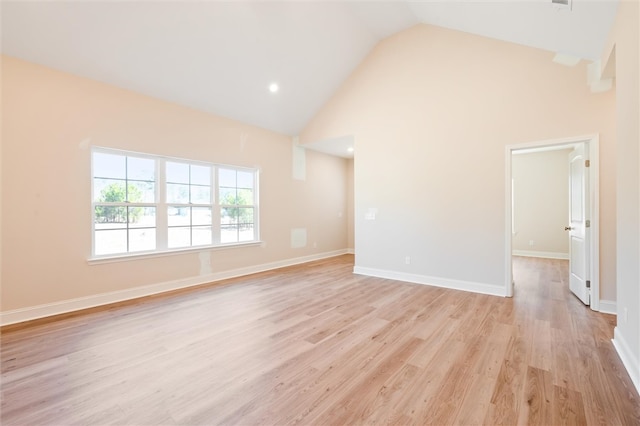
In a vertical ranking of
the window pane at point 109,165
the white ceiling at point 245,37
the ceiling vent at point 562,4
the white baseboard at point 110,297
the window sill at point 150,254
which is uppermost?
the white ceiling at point 245,37

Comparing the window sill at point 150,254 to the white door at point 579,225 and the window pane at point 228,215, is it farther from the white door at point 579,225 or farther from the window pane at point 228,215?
the white door at point 579,225

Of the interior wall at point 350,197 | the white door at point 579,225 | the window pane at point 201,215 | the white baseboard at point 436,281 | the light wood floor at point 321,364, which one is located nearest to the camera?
the light wood floor at point 321,364

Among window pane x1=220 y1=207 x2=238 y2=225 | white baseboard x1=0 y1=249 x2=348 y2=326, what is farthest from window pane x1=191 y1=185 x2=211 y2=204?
white baseboard x1=0 y1=249 x2=348 y2=326

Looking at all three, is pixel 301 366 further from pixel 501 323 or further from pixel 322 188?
pixel 322 188

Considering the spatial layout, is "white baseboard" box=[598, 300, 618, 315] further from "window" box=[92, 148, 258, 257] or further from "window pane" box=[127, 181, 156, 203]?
"window pane" box=[127, 181, 156, 203]

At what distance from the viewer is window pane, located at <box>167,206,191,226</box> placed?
436cm

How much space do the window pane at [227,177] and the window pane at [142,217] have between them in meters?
1.24

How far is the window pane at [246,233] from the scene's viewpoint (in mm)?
5387

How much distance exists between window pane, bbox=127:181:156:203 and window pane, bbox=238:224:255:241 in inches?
65.5

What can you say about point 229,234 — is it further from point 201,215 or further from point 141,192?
point 141,192

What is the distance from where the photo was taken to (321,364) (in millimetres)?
2172

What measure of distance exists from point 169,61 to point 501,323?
5.17 meters

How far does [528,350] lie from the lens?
238 centimetres

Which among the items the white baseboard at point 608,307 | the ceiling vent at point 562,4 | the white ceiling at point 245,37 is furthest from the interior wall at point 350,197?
the ceiling vent at point 562,4
